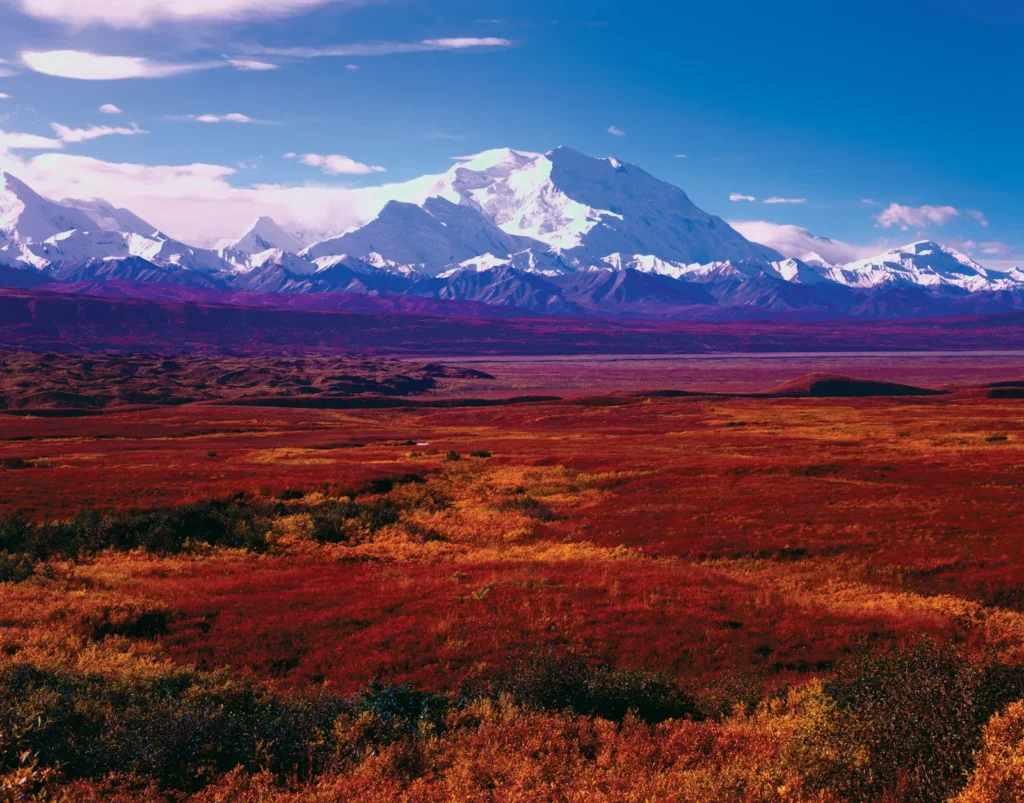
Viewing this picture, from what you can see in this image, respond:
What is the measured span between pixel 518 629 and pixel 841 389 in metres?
139

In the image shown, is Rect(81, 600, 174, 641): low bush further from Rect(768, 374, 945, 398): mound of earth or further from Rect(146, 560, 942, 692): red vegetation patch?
Rect(768, 374, 945, 398): mound of earth

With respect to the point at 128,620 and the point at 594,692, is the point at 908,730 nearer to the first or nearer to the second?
the point at 594,692

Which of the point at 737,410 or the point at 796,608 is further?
the point at 737,410

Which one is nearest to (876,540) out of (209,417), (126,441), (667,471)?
(667,471)

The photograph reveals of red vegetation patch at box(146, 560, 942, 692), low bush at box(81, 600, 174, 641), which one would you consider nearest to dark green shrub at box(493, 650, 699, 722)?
red vegetation patch at box(146, 560, 942, 692)

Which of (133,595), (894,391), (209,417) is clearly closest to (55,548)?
(133,595)

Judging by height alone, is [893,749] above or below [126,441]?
above

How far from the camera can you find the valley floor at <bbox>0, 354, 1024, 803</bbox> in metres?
11.6

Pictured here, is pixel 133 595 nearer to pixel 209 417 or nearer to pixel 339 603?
pixel 339 603

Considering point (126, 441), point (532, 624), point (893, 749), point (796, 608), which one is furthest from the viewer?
point (126, 441)

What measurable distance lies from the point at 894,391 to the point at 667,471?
11593 cm

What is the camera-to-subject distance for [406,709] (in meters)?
14.8

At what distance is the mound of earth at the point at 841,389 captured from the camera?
468 ft

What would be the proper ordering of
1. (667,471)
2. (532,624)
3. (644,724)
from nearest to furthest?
(644,724) → (532,624) → (667,471)
